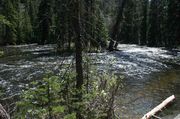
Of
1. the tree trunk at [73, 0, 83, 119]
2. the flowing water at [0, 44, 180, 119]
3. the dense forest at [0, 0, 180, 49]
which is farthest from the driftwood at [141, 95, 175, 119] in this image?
the dense forest at [0, 0, 180, 49]

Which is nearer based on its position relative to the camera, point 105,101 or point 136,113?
point 105,101

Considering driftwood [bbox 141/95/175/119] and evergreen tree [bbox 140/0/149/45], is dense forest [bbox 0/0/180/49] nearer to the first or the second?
evergreen tree [bbox 140/0/149/45]

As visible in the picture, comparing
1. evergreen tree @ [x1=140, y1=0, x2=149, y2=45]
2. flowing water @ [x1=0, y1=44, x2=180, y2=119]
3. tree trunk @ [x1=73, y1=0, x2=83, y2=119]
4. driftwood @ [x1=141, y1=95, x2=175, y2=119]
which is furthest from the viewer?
evergreen tree @ [x1=140, y1=0, x2=149, y2=45]

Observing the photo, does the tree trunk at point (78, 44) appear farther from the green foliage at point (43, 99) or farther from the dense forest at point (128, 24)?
the dense forest at point (128, 24)

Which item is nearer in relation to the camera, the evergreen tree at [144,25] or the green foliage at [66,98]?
the green foliage at [66,98]

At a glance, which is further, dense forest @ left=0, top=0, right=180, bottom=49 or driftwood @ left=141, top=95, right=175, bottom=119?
dense forest @ left=0, top=0, right=180, bottom=49

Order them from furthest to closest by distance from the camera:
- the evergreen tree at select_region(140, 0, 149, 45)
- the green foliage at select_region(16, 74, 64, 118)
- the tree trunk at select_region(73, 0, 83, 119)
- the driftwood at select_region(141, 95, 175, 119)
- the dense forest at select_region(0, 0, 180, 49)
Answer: the evergreen tree at select_region(140, 0, 149, 45) → the dense forest at select_region(0, 0, 180, 49) → the driftwood at select_region(141, 95, 175, 119) → the tree trunk at select_region(73, 0, 83, 119) → the green foliage at select_region(16, 74, 64, 118)

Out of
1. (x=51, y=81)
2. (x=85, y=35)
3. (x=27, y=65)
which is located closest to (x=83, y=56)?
(x=85, y=35)

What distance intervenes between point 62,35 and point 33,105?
93.6 inches

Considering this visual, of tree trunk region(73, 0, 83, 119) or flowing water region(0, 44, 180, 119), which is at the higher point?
tree trunk region(73, 0, 83, 119)

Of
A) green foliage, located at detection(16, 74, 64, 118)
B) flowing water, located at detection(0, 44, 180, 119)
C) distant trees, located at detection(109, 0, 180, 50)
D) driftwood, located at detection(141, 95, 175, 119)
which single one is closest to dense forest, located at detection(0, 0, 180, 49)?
distant trees, located at detection(109, 0, 180, 50)

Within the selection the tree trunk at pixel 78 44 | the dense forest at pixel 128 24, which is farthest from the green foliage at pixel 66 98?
the dense forest at pixel 128 24

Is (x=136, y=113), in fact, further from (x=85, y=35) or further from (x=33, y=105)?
(x=33, y=105)

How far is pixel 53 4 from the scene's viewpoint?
8.64 metres
